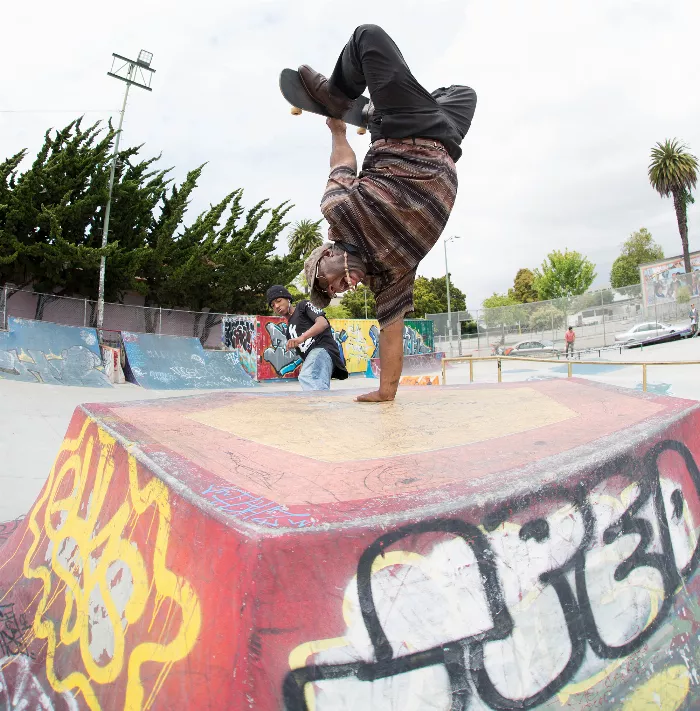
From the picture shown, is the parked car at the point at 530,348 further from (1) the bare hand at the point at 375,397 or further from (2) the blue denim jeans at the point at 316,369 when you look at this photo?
(1) the bare hand at the point at 375,397

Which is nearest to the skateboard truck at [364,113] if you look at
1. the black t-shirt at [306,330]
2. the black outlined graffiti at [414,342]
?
the black t-shirt at [306,330]

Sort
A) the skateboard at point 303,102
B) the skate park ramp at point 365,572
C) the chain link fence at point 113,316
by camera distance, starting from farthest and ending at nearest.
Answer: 1. the chain link fence at point 113,316
2. the skateboard at point 303,102
3. the skate park ramp at point 365,572

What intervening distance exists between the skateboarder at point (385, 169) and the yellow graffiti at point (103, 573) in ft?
4.60

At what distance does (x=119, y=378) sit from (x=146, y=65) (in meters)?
11.5

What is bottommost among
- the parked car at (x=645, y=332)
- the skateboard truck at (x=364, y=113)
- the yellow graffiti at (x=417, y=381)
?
the yellow graffiti at (x=417, y=381)

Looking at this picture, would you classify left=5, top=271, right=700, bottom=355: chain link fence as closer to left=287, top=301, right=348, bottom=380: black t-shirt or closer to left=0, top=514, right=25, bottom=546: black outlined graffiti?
left=287, top=301, right=348, bottom=380: black t-shirt

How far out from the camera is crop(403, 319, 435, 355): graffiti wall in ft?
81.3

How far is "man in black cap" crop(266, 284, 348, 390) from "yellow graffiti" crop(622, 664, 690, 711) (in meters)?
3.33

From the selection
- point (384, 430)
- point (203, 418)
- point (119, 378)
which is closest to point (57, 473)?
point (203, 418)

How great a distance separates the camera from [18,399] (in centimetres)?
798

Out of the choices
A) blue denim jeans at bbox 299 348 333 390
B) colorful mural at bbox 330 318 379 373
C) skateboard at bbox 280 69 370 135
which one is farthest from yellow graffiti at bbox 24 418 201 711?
colorful mural at bbox 330 318 379 373

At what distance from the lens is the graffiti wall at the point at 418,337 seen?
975 inches

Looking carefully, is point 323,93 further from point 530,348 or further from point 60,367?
point 530,348

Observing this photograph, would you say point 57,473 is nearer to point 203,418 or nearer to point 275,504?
point 203,418
